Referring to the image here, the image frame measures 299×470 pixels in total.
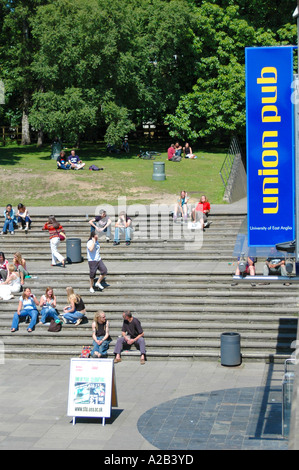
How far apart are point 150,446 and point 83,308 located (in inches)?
292

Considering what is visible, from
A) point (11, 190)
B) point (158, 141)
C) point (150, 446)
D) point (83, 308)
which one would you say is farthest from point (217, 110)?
point (150, 446)

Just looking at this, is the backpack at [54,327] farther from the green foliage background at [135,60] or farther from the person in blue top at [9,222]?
the green foliage background at [135,60]

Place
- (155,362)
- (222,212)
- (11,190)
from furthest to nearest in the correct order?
(11,190) → (222,212) → (155,362)

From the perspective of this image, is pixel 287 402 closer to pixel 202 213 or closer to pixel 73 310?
pixel 73 310

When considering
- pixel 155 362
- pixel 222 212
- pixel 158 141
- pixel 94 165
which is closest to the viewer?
pixel 155 362

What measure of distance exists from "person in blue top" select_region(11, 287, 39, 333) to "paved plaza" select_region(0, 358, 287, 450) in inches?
55.9

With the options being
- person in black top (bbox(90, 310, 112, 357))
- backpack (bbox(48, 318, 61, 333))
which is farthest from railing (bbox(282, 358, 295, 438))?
backpack (bbox(48, 318, 61, 333))

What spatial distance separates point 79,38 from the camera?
38.0 metres

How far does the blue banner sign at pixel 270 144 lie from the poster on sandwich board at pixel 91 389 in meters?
3.70

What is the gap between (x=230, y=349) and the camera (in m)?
16.8

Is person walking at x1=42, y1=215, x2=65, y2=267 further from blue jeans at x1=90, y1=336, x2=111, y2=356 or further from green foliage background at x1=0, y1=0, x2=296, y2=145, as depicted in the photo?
green foliage background at x1=0, y1=0, x2=296, y2=145

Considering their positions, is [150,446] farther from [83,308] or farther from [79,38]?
[79,38]

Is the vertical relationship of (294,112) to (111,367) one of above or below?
above

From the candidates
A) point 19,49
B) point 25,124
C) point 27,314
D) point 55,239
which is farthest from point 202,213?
point 25,124
